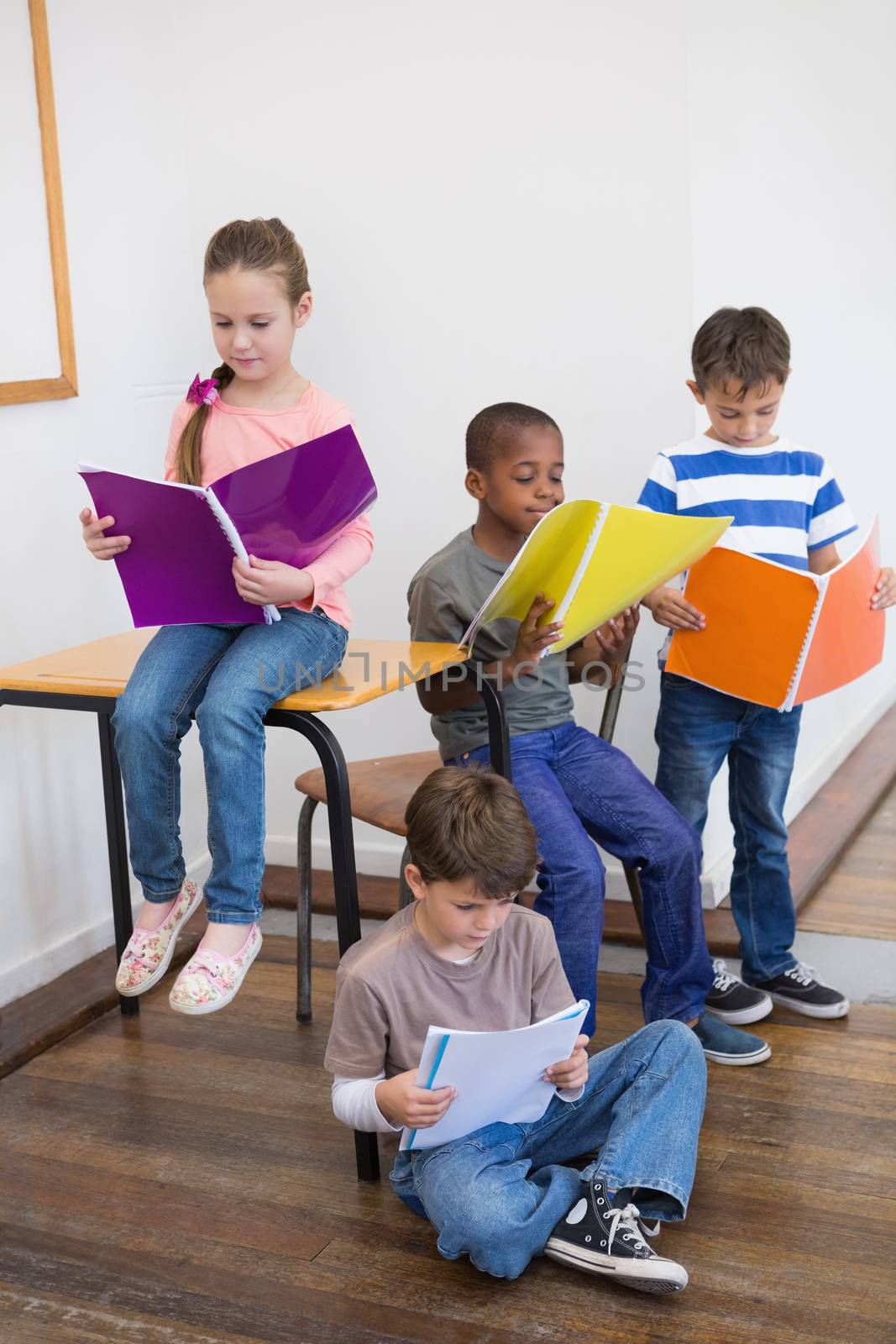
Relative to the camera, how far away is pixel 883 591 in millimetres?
2178

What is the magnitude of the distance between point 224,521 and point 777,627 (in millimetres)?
866

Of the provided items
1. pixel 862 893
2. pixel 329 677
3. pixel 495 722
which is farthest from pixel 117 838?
pixel 862 893

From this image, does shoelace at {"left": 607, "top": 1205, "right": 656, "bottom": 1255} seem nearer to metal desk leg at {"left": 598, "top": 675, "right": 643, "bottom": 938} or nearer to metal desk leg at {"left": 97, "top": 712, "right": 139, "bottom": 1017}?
metal desk leg at {"left": 598, "top": 675, "right": 643, "bottom": 938}

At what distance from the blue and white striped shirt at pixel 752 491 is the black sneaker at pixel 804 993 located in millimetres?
673

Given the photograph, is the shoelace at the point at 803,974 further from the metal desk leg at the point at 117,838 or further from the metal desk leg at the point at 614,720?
the metal desk leg at the point at 117,838

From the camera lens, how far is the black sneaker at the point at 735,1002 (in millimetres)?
2248

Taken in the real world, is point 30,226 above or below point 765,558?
above

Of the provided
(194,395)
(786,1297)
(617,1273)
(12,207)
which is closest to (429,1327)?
(617,1273)

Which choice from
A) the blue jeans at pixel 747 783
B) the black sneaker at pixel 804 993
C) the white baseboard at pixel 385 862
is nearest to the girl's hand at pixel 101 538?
the blue jeans at pixel 747 783

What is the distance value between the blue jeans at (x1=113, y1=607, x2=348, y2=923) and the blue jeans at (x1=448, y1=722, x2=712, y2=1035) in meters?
0.35

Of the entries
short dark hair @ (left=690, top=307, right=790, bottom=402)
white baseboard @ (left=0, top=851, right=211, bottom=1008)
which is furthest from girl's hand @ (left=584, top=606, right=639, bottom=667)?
A: white baseboard @ (left=0, top=851, right=211, bottom=1008)

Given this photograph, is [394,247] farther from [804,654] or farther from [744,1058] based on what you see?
[744,1058]

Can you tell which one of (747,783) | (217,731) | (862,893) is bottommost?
(862,893)

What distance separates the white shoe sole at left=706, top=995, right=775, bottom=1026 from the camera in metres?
2.25
